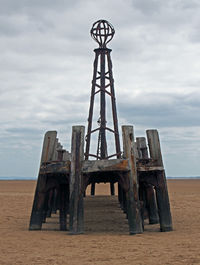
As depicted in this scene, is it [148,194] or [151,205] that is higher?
[148,194]

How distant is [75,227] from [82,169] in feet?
4.93

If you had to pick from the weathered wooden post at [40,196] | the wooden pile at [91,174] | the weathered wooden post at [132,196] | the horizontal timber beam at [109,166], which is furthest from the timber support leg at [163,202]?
the weathered wooden post at [40,196]

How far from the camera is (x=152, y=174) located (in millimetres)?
11570

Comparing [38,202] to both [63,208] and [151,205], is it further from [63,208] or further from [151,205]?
[151,205]

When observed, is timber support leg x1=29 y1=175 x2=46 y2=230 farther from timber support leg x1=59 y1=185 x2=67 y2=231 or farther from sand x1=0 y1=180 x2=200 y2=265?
timber support leg x1=59 y1=185 x2=67 y2=231

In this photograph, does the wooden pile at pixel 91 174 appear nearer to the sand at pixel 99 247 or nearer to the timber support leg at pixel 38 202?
the timber support leg at pixel 38 202

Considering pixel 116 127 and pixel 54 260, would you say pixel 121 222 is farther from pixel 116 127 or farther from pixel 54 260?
pixel 54 260

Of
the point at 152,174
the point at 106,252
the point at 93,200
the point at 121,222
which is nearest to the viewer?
the point at 106,252

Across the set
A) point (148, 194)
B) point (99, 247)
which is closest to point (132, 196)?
point (99, 247)

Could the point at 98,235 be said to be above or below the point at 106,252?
above

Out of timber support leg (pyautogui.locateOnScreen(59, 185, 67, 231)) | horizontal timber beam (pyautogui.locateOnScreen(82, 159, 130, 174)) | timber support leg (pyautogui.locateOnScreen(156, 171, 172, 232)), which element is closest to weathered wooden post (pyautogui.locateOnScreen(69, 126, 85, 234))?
horizontal timber beam (pyautogui.locateOnScreen(82, 159, 130, 174))

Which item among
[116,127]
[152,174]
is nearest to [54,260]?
[152,174]

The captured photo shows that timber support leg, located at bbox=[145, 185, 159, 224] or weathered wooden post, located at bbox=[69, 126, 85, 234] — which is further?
timber support leg, located at bbox=[145, 185, 159, 224]

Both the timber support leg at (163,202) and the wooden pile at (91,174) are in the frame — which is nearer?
the wooden pile at (91,174)
